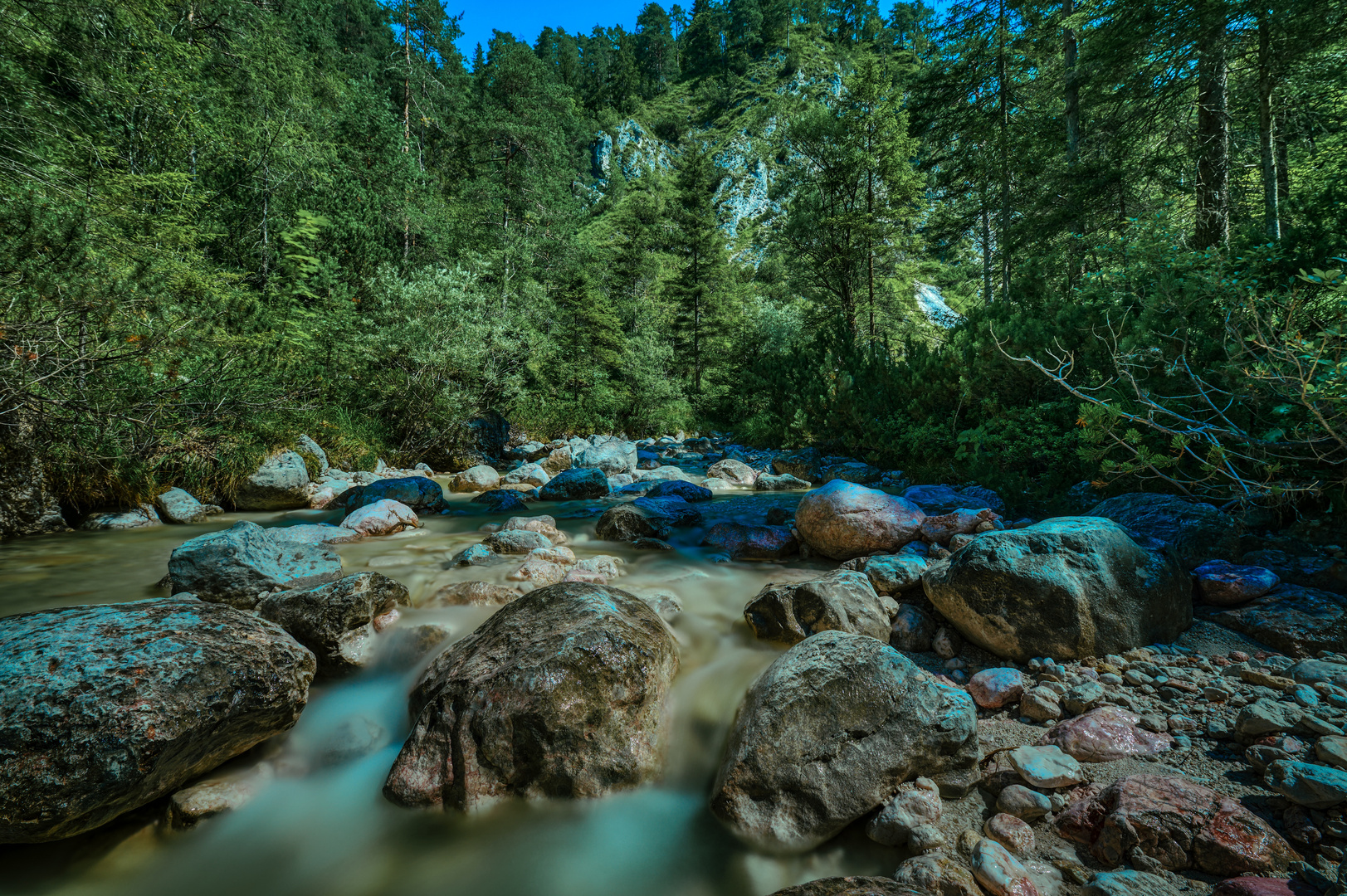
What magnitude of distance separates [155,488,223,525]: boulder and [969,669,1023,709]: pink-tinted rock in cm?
874

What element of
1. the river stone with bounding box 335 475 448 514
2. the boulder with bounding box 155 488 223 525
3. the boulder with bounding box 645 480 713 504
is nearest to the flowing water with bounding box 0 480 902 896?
the river stone with bounding box 335 475 448 514

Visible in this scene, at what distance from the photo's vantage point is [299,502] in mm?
7852

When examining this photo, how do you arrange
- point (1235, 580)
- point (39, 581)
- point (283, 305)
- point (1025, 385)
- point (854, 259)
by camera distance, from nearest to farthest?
point (1235, 580) → point (39, 581) → point (1025, 385) → point (283, 305) → point (854, 259)

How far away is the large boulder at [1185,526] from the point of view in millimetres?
3469

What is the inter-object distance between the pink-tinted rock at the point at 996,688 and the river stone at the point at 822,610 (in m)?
0.63

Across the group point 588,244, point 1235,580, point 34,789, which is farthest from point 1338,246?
point 588,244

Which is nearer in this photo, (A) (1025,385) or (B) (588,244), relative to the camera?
(A) (1025,385)

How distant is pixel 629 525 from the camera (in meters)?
6.35

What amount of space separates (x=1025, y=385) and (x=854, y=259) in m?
11.6

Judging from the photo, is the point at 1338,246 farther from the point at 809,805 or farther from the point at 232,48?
the point at 232,48

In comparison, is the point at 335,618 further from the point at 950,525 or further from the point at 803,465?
the point at 803,465

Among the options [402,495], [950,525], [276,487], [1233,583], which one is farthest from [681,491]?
[1233,583]

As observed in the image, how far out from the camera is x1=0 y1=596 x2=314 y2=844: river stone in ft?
6.44

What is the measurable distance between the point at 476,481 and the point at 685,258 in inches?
662
